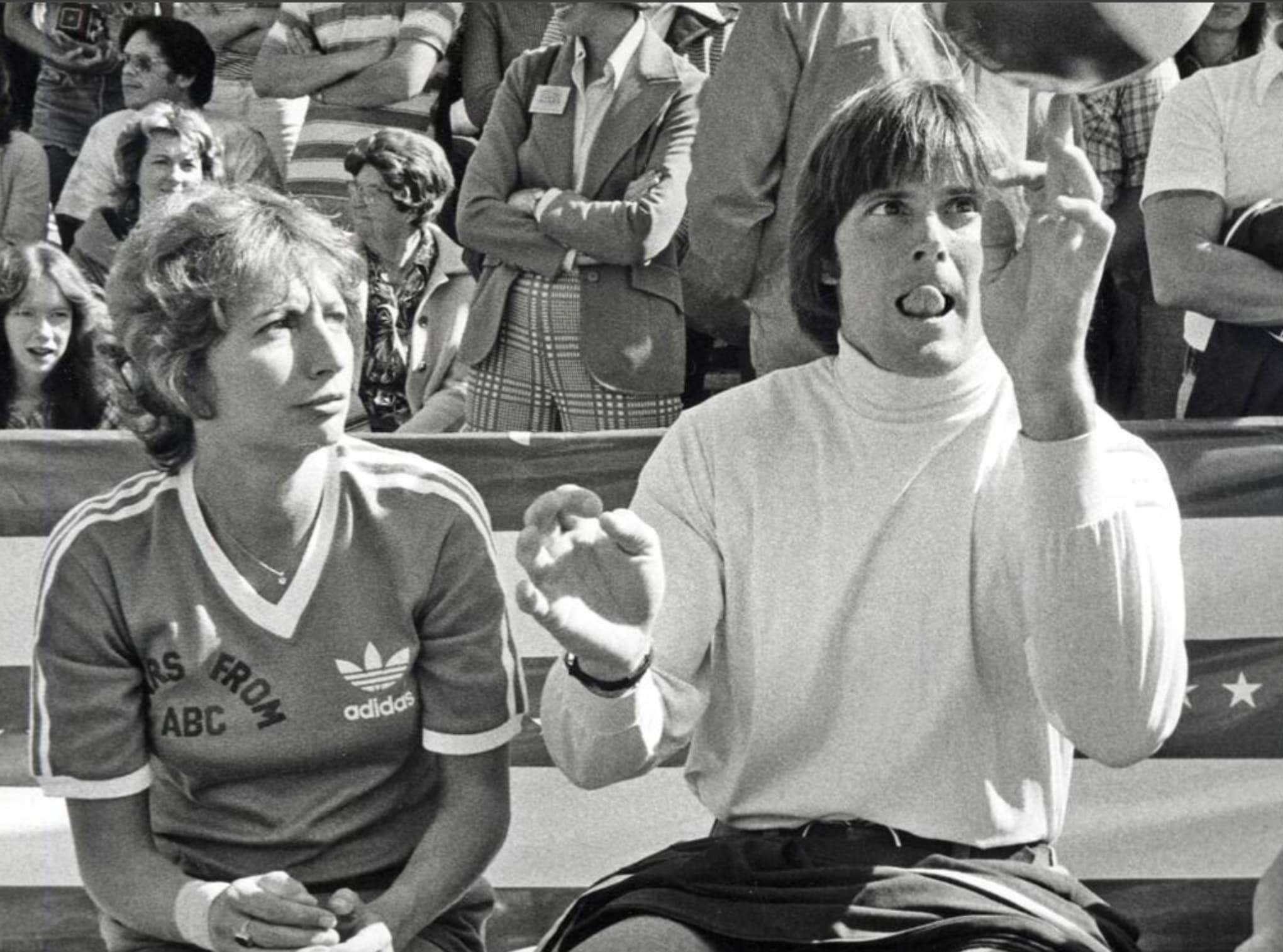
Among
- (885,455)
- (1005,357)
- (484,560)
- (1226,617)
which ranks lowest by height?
(1226,617)

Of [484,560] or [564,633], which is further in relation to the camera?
[484,560]

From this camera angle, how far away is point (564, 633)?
239 centimetres

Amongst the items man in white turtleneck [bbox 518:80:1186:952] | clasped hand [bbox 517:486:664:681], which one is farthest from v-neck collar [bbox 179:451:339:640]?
clasped hand [bbox 517:486:664:681]

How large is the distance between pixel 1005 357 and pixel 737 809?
2.24ft

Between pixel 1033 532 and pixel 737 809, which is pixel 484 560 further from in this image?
pixel 1033 532

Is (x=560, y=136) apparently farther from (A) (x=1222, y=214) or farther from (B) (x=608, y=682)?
(B) (x=608, y=682)

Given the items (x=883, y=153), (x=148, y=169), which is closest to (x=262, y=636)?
(x=883, y=153)

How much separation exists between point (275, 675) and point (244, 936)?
339 mm

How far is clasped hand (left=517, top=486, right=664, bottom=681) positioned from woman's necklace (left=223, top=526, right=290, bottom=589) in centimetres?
57

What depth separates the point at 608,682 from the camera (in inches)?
99.3

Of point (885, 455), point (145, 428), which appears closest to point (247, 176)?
point (145, 428)

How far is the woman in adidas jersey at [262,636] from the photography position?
9.29ft

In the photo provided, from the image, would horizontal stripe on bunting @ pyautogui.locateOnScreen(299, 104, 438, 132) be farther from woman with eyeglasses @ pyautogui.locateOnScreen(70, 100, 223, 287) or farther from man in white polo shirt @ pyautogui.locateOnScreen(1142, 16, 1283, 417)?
man in white polo shirt @ pyautogui.locateOnScreen(1142, 16, 1283, 417)

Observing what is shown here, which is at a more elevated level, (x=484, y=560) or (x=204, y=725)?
(x=484, y=560)
